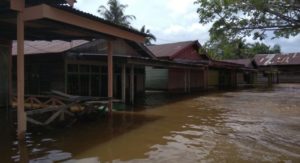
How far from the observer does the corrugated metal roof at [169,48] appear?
1122 inches

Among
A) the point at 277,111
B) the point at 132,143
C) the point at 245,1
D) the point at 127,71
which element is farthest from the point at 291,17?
the point at 127,71

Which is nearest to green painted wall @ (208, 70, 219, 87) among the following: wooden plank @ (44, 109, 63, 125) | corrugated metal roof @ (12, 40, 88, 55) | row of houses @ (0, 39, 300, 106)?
row of houses @ (0, 39, 300, 106)

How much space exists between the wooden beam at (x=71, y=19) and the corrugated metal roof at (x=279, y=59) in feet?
145

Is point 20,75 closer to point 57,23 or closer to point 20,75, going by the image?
point 20,75

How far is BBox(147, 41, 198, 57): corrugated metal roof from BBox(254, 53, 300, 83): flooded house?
A: 23.7 metres

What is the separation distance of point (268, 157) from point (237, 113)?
7.65 metres

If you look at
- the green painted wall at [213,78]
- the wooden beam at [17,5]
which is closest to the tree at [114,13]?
the green painted wall at [213,78]

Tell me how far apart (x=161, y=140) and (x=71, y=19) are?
4.11 m

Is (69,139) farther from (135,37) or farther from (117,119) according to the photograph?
(135,37)

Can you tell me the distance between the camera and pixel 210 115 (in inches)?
561

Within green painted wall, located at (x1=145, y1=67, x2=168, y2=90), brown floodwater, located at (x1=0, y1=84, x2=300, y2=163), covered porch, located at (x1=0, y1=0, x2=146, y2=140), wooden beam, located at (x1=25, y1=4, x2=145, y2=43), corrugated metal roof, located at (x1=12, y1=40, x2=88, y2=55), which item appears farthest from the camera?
green painted wall, located at (x1=145, y1=67, x2=168, y2=90)

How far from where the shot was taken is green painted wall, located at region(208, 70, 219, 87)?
36375 mm

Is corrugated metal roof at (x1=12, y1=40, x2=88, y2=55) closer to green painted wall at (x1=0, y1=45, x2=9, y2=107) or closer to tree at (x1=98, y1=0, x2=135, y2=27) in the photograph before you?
green painted wall at (x1=0, y1=45, x2=9, y2=107)

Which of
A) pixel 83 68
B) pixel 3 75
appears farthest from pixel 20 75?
pixel 83 68
